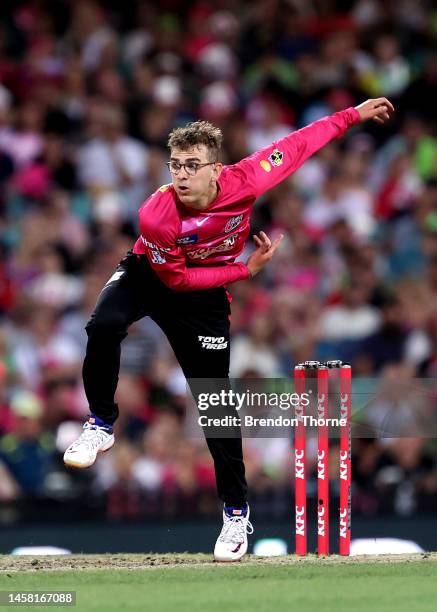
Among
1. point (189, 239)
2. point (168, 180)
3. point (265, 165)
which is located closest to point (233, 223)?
point (189, 239)

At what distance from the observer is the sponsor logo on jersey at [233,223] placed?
7.32 m

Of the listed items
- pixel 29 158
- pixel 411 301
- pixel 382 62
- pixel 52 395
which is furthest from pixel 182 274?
pixel 382 62

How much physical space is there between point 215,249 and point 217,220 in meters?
0.21

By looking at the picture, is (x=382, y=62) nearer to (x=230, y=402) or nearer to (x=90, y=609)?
(x=230, y=402)

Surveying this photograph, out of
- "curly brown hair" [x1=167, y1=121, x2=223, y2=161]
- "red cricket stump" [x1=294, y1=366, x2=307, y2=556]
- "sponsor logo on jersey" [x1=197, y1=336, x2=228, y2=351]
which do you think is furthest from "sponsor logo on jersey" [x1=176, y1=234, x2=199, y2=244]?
"red cricket stump" [x1=294, y1=366, x2=307, y2=556]

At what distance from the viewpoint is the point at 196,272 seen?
23.9 feet

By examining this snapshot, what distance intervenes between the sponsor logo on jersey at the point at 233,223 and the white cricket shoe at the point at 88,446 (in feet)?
4.01

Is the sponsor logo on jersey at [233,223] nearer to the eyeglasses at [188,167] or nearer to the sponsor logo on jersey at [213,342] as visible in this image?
the eyeglasses at [188,167]

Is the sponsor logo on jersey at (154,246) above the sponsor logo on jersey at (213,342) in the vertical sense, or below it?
above

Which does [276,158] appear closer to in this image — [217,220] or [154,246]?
[217,220]

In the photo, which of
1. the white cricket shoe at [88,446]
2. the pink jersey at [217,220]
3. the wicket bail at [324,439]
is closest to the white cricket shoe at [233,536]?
the wicket bail at [324,439]

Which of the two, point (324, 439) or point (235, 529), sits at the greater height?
point (324, 439)

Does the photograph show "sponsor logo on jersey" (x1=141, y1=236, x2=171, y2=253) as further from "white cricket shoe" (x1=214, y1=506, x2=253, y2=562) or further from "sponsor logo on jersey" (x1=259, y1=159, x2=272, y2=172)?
"white cricket shoe" (x1=214, y1=506, x2=253, y2=562)

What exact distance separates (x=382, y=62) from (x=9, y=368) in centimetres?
511
